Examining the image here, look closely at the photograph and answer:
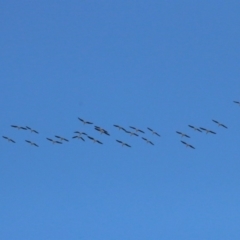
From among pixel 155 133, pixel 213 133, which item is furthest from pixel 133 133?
pixel 213 133

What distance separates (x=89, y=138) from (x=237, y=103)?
27.0 metres

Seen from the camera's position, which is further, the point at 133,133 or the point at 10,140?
the point at 10,140

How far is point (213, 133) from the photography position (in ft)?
488

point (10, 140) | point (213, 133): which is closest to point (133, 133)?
point (213, 133)

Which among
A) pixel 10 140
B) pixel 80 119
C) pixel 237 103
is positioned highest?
pixel 237 103

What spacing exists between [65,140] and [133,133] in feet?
40.5

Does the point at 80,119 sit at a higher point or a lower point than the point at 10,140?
higher

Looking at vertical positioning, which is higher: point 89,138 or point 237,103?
point 237,103

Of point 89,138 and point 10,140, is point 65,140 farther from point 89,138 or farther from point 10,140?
point 10,140

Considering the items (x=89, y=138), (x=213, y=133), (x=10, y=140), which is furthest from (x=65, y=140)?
(x=213, y=133)

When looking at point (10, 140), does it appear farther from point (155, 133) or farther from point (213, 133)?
point (213, 133)

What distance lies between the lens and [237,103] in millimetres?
147750

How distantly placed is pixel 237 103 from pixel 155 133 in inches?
630

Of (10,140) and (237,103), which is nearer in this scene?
(237,103)
